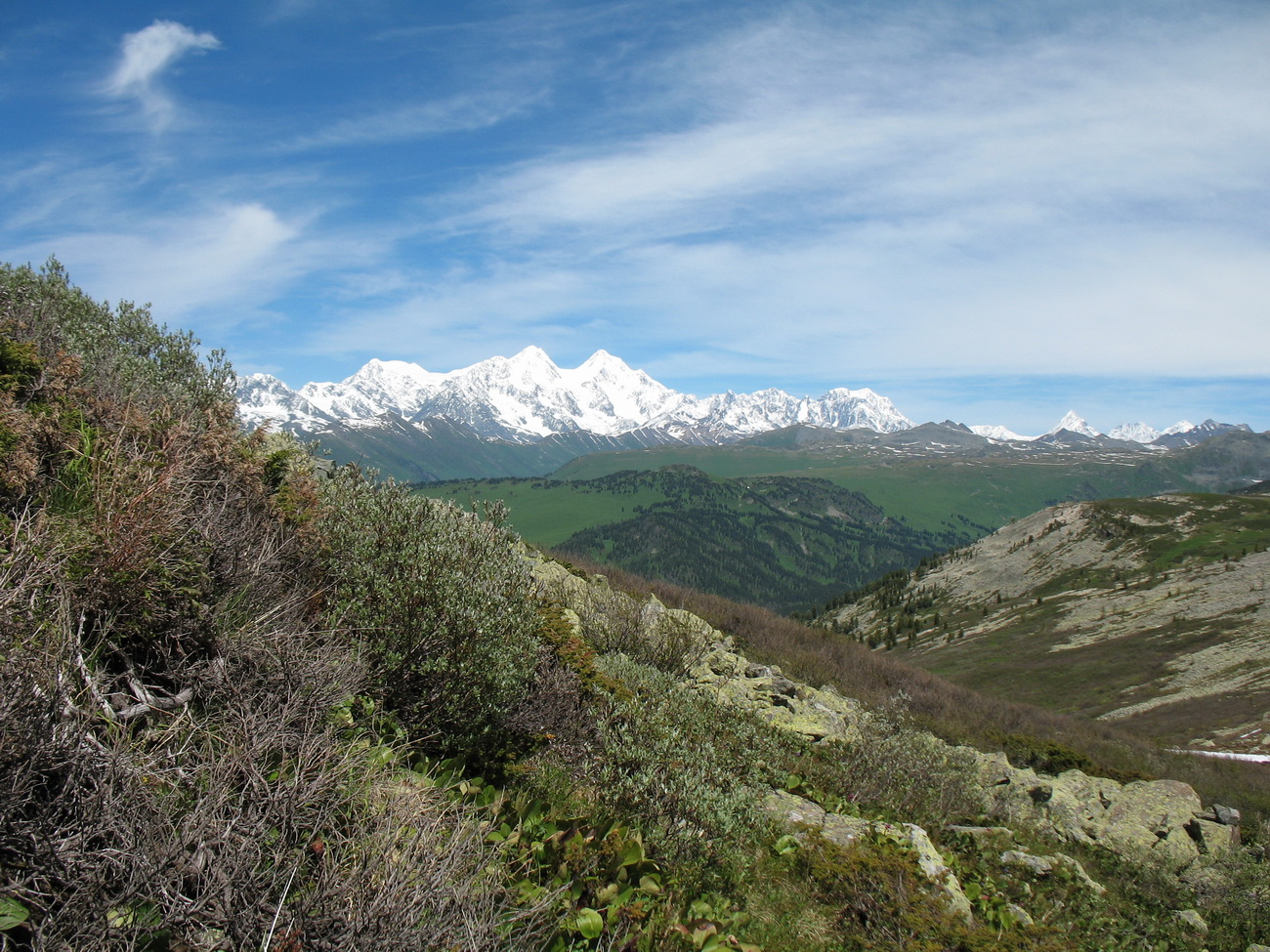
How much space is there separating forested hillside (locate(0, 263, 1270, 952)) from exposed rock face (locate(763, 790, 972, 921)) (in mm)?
78

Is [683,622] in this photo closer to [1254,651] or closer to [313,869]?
[313,869]

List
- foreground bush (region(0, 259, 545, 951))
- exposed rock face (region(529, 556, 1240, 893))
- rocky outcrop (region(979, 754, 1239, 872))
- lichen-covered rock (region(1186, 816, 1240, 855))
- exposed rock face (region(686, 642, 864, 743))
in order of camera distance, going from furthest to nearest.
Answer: lichen-covered rock (region(1186, 816, 1240, 855)) < exposed rock face (region(686, 642, 864, 743)) < rocky outcrop (region(979, 754, 1239, 872)) < exposed rock face (region(529, 556, 1240, 893)) < foreground bush (region(0, 259, 545, 951))

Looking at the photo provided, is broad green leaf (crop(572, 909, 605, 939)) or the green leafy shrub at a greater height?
the green leafy shrub

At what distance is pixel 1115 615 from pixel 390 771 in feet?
456

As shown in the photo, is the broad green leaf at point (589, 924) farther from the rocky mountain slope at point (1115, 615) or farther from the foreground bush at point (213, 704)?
the rocky mountain slope at point (1115, 615)

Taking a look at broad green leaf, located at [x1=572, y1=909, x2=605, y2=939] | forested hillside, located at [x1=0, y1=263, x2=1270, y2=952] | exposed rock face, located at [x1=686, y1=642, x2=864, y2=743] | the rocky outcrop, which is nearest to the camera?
forested hillside, located at [x1=0, y1=263, x2=1270, y2=952]

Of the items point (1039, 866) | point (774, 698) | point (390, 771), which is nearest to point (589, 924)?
point (390, 771)

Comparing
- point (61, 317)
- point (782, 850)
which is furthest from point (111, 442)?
point (61, 317)

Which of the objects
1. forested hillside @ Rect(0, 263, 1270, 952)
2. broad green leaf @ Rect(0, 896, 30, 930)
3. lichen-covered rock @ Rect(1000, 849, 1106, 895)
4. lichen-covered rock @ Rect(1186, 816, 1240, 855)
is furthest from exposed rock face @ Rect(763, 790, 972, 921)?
lichen-covered rock @ Rect(1186, 816, 1240, 855)

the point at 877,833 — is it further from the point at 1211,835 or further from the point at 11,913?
the point at 1211,835

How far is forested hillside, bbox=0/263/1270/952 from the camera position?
134 inches

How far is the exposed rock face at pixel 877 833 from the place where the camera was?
8.02m

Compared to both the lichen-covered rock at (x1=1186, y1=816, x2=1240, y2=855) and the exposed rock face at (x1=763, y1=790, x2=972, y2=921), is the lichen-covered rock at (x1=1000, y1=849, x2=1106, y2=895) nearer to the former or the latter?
the exposed rock face at (x1=763, y1=790, x2=972, y2=921)

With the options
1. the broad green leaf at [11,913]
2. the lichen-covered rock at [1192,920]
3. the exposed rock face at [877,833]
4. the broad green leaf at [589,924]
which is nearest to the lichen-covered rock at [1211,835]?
the lichen-covered rock at [1192,920]
